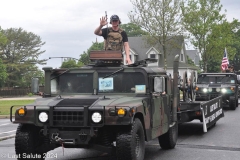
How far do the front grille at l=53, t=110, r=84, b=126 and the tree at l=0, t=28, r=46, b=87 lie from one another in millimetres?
65333

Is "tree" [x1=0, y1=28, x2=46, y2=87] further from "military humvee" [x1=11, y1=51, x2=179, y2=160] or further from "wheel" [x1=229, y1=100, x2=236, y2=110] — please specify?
"military humvee" [x1=11, y1=51, x2=179, y2=160]

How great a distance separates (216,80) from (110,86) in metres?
15.1

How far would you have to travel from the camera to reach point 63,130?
773cm

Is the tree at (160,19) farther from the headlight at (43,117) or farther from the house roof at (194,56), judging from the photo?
the house roof at (194,56)

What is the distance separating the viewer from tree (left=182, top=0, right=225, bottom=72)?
45.4 metres

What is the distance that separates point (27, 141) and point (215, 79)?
1668 cm

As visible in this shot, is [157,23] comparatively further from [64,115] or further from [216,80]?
[64,115]

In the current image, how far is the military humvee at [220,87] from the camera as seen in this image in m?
22.2

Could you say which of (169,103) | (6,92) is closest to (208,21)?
(6,92)

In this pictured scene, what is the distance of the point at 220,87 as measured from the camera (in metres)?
22.5

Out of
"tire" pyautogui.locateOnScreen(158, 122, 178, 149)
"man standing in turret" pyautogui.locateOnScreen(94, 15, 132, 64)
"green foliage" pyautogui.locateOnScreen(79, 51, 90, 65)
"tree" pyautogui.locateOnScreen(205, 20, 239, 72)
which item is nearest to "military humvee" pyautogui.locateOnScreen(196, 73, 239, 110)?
"tire" pyautogui.locateOnScreen(158, 122, 178, 149)

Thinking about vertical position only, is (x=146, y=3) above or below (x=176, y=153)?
above

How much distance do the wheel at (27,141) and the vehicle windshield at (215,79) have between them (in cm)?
1590

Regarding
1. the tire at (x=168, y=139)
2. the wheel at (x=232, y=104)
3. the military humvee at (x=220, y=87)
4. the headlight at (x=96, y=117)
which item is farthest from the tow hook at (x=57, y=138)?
the wheel at (x=232, y=104)
